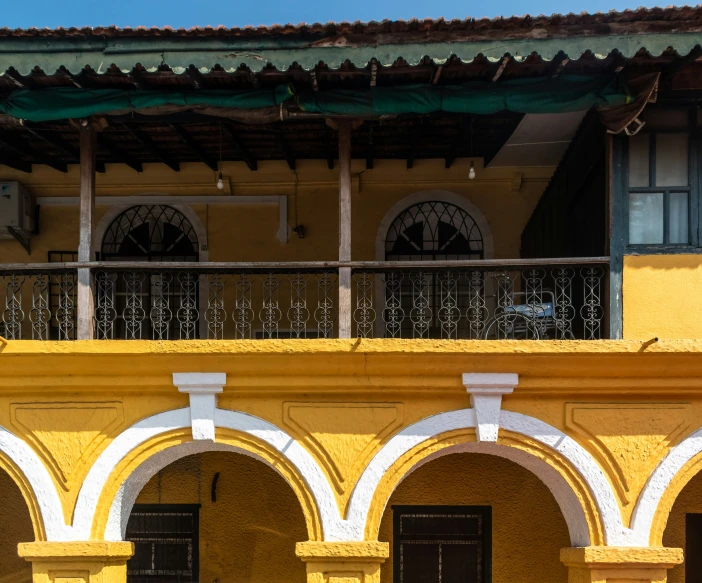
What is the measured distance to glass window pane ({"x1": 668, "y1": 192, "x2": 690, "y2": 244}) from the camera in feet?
17.4

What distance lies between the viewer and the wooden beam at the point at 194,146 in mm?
6758

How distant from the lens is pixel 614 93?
16.7 ft

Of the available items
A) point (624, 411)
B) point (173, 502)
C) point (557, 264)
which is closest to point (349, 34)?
point (557, 264)

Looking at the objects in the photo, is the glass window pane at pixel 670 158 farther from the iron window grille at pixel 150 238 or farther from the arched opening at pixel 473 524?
the iron window grille at pixel 150 238

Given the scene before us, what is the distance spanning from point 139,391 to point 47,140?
9.91 ft

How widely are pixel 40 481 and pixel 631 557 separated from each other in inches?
194

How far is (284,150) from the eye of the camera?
7.41 m

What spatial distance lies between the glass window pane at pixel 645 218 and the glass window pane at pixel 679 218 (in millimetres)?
90

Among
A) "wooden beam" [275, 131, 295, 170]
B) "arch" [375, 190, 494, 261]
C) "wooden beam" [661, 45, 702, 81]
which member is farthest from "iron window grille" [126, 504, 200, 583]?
"wooden beam" [661, 45, 702, 81]

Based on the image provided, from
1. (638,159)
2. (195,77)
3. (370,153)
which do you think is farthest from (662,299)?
(195,77)

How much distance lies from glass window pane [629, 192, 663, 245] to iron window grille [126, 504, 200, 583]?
5.51m

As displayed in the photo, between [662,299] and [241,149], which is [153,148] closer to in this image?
[241,149]

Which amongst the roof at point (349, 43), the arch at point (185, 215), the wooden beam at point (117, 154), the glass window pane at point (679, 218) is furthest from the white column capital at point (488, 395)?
the wooden beam at point (117, 154)

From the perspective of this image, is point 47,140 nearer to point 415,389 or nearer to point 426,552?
point 415,389
